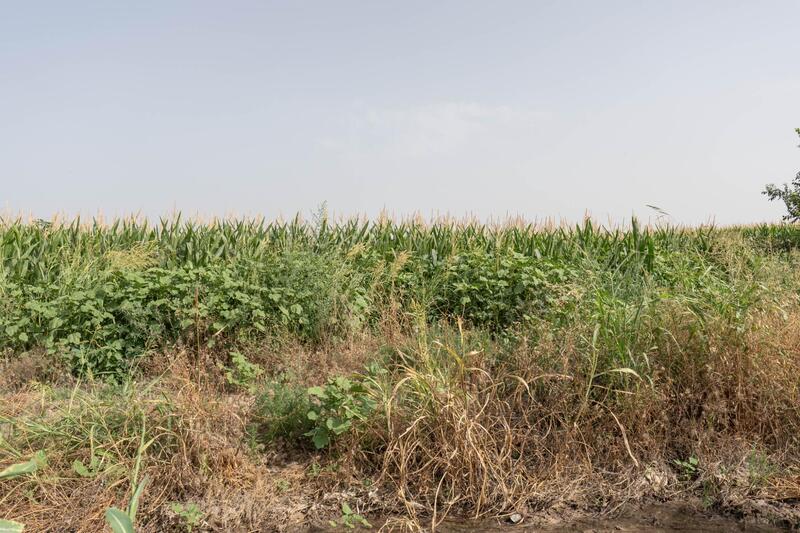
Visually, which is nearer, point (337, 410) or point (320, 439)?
point (320, 439)

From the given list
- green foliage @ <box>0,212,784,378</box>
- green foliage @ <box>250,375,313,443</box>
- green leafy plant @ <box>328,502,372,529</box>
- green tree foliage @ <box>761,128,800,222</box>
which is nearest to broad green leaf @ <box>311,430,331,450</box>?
green foliage @ <box>250,375,313,443</box>

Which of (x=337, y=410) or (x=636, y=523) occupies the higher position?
(x=337, y=410)

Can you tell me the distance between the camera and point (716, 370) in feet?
14.0

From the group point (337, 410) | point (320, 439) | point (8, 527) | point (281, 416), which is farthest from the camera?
point (281, 416)

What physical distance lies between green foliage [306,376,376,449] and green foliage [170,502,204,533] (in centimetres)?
78

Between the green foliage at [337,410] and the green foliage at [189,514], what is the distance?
78 centimetres

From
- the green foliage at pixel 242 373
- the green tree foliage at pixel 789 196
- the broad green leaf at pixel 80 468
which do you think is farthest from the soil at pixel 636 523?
the green tree foliage at pixel 789 196

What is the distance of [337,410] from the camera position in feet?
13.4

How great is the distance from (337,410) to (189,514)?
1.07m

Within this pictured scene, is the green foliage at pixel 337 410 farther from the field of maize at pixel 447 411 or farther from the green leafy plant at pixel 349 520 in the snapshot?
the green leafy plant at pixel 349 520

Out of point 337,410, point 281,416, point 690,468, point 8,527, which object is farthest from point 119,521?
point 690,468

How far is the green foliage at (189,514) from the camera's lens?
345cm

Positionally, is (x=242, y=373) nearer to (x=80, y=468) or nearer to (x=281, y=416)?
(x=281, y=416)

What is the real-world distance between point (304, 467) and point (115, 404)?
50.5 inches
